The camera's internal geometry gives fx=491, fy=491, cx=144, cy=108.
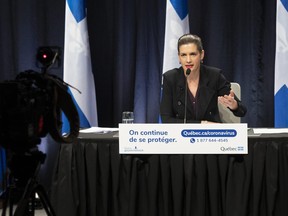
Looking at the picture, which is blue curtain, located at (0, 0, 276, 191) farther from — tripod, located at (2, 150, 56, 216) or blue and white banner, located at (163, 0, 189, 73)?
tripod, located at (2, 150, 56, 216)

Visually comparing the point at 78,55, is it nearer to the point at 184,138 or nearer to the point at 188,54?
the point at 188,54

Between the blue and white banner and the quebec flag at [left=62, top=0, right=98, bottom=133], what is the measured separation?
73 centimetres

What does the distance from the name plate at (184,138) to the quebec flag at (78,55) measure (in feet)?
5.19

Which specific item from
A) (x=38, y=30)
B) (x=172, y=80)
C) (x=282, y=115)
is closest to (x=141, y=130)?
(x=172, y=80)

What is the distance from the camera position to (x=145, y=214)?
300cm

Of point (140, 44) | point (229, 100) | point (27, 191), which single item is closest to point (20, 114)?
point (27, 191)

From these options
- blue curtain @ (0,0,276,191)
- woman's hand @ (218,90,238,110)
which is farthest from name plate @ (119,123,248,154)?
blue curtain @ (0,0,276,191)

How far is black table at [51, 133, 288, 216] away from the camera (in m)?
2.92

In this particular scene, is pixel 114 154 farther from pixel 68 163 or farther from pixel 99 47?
pixel 99 47

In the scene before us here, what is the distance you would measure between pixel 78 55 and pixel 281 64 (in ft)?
5.78

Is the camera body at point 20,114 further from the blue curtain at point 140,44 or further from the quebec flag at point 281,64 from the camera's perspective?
the blue curtain at point 140,44

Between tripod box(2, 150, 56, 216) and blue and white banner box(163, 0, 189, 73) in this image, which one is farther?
blue and white banner box(163, 0, 189, 73)

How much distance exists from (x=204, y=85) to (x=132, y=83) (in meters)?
1.46

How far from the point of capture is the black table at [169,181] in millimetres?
2916
